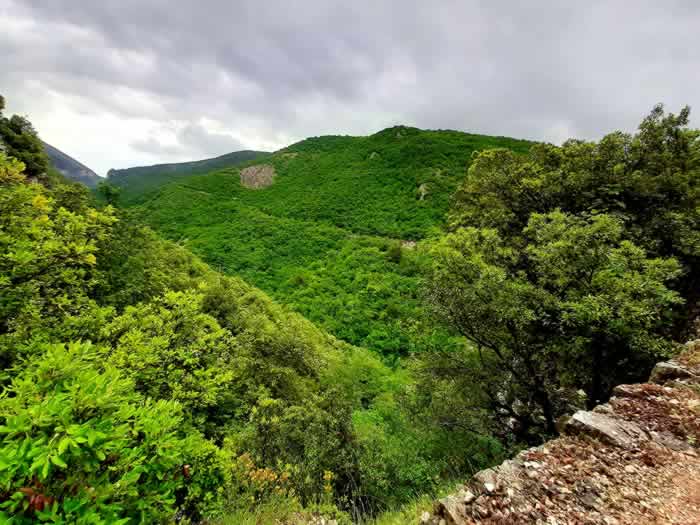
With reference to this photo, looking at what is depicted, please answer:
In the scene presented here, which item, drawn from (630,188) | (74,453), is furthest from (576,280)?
(74,453)

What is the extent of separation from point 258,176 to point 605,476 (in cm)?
5917

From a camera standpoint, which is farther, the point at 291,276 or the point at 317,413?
the point at 291,276

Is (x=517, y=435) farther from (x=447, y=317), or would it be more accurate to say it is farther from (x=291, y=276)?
(x=291, y=276)

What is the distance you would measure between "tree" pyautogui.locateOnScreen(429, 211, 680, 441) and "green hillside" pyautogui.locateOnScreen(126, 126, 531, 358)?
36.2 ft

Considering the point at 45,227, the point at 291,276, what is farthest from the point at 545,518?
the point at 291,276

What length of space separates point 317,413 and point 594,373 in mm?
7205

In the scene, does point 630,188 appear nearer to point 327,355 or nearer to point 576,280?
point 576,280

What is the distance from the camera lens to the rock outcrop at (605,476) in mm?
3719

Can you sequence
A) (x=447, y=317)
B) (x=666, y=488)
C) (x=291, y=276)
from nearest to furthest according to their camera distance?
1. (x=666, y=488)
2. (x=447, y=317)
3. (x=291, y=276)

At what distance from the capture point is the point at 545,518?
12.0ft

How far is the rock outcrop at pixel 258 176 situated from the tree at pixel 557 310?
165ft

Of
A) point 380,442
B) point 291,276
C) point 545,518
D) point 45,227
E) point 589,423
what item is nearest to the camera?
point 545,518

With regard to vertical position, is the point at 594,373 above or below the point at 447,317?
below

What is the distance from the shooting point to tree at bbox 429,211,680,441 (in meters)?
6.52
